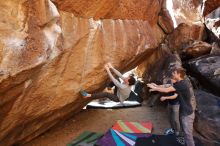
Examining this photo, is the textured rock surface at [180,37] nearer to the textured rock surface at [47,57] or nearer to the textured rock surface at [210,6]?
the textured rock surface at [210,6]

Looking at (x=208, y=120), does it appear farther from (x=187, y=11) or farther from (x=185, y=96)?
(x=187, y=11)

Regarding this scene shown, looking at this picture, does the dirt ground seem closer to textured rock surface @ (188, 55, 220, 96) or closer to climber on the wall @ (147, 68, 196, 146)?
textured rock surface @ (188, 55, 220, 96)

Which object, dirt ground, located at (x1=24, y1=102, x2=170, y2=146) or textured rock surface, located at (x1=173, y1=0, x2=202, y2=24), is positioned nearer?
dirt ground, located at (x1=24, y1=102, x2=170, y2=146)

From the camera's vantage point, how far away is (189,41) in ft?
35.6

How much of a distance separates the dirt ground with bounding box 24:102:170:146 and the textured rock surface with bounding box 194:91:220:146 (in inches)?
46.3

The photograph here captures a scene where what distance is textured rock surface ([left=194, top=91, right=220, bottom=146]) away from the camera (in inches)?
261

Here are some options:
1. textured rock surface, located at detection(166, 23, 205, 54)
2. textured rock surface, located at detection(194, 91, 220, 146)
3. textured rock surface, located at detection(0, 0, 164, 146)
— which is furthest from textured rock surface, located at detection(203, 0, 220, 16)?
textured rock surface, located at detection(194, 91, 220, 146)

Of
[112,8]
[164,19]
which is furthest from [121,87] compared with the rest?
[164,19]

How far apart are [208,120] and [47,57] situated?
14.2 ft

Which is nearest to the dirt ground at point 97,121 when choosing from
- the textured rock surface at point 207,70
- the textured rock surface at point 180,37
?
the textured rock surface at point 207,70

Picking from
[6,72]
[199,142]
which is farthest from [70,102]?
[199,142]

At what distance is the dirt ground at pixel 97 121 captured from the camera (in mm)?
7250

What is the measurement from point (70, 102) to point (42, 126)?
1.06m

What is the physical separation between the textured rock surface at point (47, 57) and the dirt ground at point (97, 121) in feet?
1.65
